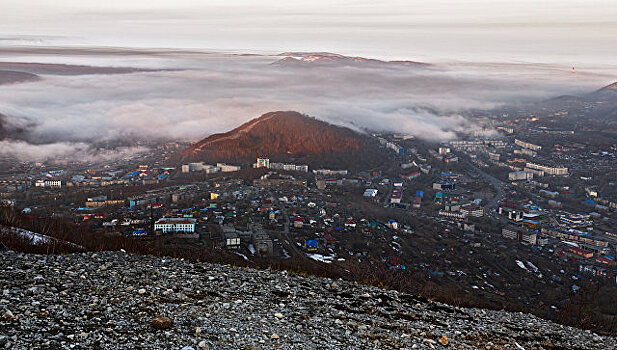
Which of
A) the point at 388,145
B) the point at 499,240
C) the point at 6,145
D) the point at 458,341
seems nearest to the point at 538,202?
the point at 499,240

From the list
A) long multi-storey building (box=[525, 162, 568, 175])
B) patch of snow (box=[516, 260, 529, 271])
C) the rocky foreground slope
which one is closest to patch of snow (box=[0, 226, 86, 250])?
the rocky foreground slope

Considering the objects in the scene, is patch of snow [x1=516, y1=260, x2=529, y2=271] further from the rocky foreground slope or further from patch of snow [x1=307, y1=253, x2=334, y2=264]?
the rocky foreground slope

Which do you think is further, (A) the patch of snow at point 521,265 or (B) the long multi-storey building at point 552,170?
(B) the long multi-storey building at point 552,170

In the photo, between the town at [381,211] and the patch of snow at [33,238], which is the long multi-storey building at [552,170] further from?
the patch of snow at [33,238]

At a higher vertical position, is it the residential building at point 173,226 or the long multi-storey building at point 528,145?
the residential building at point 173,226

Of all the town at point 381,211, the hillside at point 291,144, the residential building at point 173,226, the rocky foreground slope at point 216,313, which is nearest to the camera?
the rocky foreground slope at point 216,313

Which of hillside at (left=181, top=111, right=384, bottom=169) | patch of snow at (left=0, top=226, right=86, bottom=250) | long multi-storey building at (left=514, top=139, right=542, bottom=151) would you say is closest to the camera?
patch of snow at (left=0, top=226, right=86, bottom=250)

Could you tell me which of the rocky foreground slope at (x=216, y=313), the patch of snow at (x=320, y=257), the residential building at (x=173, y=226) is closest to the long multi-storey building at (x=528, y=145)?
the patch of snow at (x=320, y=257)
